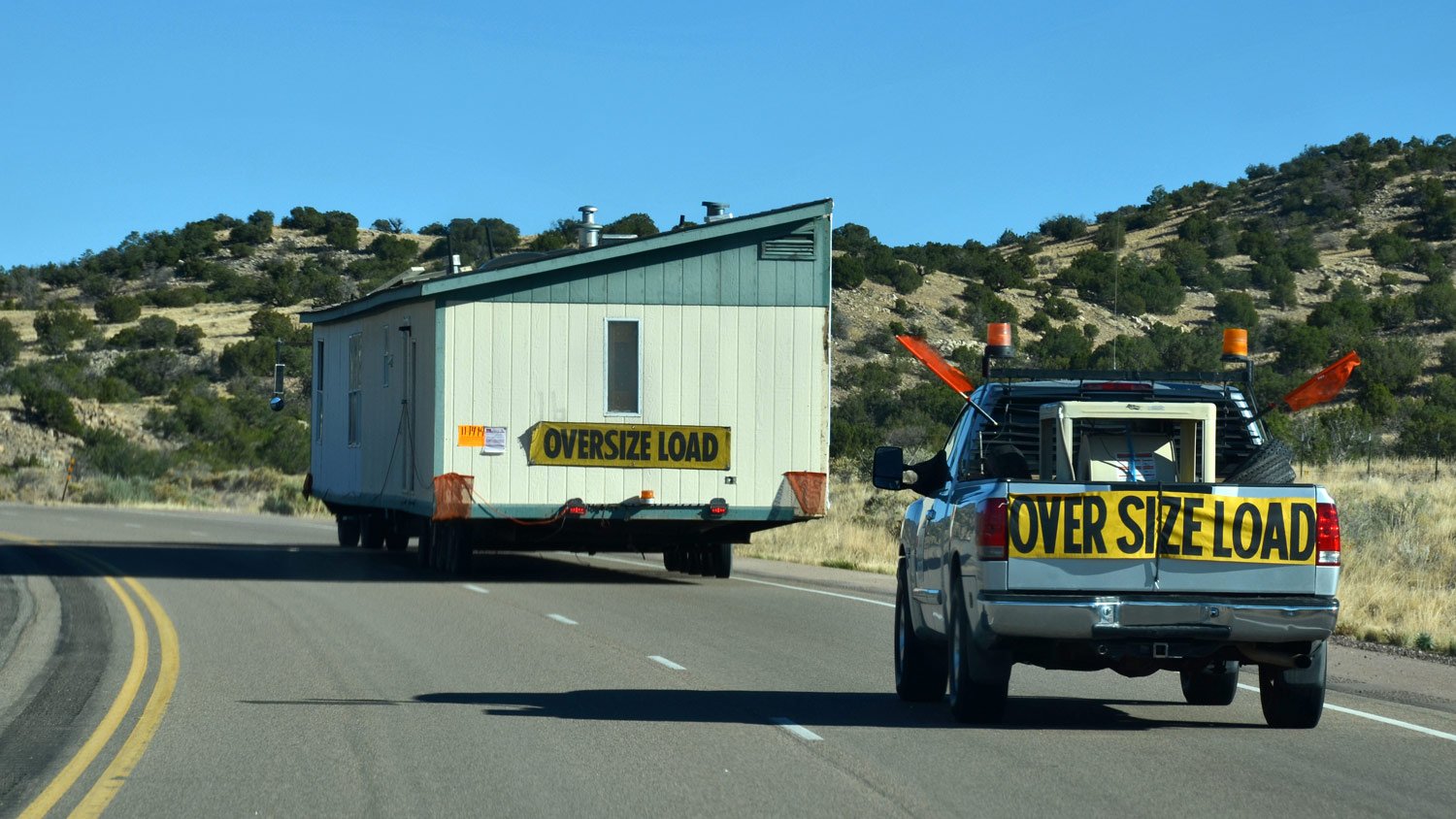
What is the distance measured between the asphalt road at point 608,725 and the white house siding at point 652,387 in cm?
285

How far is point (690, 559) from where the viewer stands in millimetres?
26297

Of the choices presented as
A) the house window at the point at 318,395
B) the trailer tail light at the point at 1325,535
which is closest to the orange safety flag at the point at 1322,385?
the trailer tail light at the point at 1325,535

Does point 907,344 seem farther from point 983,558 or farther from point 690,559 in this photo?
point 690,559

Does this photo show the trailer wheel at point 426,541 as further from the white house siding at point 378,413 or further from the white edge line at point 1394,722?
the white edge line at point 1394,722

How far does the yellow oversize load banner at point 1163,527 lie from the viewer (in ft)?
33.7

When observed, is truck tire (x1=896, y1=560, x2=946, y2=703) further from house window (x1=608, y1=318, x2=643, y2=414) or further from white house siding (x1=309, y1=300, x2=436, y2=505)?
white house siding (x1=309, y1=300, x2=436, y2=505)

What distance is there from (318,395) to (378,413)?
220 inches

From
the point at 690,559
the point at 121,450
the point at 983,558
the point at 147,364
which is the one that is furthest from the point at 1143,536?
the point at 147,364

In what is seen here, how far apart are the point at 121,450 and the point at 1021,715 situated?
53.5 m

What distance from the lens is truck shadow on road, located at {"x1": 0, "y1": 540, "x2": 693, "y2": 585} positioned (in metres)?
24.5

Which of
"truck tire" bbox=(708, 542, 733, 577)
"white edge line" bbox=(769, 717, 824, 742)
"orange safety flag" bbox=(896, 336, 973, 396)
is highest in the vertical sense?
"orange safety flag" bbox=(896, 336, 973, 396)

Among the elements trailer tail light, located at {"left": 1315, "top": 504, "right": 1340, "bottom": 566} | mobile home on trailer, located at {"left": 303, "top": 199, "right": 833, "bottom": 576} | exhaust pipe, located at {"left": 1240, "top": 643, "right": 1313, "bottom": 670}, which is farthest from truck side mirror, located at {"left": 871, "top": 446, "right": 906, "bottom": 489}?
mobile home on trailer, located at {"left": 303, "top": 199, "right": 833, "bottom": 576}

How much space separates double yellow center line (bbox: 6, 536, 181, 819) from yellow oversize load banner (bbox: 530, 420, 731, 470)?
5.32 metres

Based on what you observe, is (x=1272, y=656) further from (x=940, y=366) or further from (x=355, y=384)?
(x=355, y=384)
